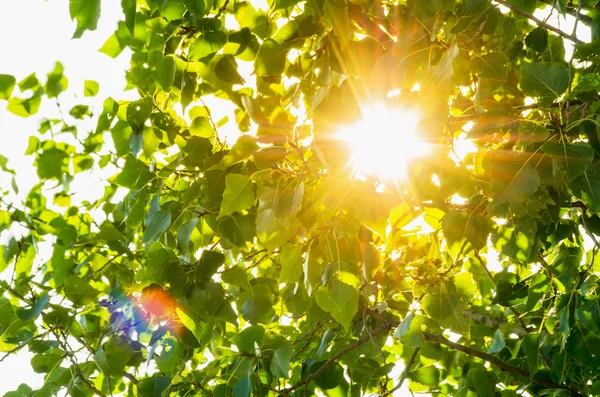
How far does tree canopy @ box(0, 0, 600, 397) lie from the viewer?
3.81ft

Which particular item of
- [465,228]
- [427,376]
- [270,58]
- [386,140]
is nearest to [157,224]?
[270,58]

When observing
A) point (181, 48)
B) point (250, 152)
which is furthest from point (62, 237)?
point (250, 152)

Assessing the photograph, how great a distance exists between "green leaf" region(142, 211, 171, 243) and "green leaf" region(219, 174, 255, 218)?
207 mm

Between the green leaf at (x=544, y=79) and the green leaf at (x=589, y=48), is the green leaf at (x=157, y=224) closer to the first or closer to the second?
the green leaf at (x=544, y=79)

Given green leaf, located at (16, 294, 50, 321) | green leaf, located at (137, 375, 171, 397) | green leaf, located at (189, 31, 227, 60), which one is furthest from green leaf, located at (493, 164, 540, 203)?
green leaf, located at (16, 294, 50, 321)

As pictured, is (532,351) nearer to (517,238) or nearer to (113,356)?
(517,238)

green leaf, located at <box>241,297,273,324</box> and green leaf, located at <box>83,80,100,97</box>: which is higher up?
green leaf, located at <box>83,80,100,97</box>

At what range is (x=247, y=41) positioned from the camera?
1478 mm

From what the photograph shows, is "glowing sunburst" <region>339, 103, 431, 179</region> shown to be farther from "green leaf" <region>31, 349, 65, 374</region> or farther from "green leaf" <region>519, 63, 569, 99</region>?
"green leaf" <region>31, 349, 65, 374</region>

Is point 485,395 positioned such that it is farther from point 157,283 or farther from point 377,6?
point 377,6

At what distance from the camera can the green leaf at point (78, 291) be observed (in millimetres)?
1580

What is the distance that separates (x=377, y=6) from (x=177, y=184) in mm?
787

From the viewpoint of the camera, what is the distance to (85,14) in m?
1.19

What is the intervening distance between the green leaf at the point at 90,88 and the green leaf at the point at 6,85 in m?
0.31
